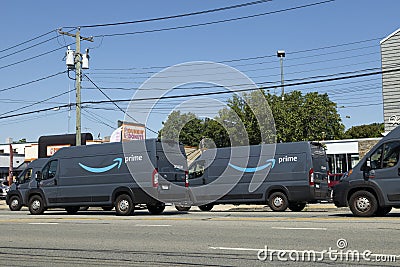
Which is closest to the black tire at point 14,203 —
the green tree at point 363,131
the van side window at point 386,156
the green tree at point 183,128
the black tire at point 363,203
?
the green tree at point 183,128

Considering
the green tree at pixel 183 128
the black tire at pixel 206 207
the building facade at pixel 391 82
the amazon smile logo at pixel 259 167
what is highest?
the building facade at pixel 391 82

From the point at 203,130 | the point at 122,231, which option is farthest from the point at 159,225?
the point at 203,130

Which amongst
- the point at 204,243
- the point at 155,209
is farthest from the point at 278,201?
the point at 204,243

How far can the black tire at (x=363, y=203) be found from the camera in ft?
53.8

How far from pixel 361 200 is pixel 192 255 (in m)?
7.99

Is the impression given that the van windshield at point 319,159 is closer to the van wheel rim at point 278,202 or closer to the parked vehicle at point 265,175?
the parked vehicle at point 265,175

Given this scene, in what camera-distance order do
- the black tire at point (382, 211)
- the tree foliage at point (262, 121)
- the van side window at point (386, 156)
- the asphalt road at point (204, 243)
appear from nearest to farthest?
the asphalt road at point (204, 243)
the van side window at point (386, 156)
the black tire at point (382, 211)
the tree foliage at point (262, 121)

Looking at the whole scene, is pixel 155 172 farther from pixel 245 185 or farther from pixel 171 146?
pixel 245 185

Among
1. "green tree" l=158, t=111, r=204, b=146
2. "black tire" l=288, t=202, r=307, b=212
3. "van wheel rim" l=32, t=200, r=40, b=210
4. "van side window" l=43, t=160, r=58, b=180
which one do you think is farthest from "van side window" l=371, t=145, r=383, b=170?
"van wheel rim" l=32, t=200, r=40, b=210

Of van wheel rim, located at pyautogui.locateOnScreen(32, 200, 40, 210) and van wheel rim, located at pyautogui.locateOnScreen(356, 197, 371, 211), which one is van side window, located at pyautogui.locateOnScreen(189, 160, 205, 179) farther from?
van wheel rim, located at pyautogui.locateOnScreen(356, 197, 371, 211)

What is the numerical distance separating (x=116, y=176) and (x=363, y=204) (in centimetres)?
→ 827

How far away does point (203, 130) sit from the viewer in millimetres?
29562

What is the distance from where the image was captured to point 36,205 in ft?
75.4

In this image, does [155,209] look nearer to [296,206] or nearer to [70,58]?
[296,206]
